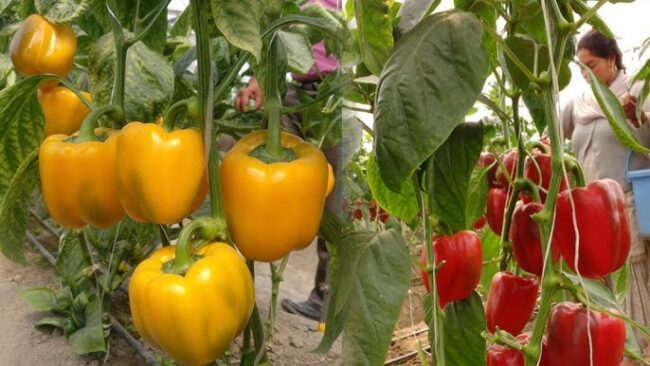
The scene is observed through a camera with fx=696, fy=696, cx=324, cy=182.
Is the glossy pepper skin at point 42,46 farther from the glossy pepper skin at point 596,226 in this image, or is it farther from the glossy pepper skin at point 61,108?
the glossy pepper skin at point 596,226

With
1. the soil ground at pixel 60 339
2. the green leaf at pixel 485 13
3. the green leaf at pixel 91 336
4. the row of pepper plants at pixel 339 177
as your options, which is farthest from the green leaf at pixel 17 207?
the green leaf at pixel 91 336

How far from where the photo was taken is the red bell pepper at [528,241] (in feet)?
1.96

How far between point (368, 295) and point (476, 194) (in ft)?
1.05

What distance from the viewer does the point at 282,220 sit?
0.57 m

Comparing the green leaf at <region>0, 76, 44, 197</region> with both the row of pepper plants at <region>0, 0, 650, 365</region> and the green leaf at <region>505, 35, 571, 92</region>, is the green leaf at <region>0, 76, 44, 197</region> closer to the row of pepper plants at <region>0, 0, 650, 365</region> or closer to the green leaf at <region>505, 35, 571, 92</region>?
the row of pepper plants at <region>0, 0, 650, 365</region>

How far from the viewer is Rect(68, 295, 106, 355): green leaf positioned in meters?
1.62

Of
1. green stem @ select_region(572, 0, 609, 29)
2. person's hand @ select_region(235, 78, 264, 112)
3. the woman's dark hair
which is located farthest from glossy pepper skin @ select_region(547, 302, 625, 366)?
the woman's dark hair

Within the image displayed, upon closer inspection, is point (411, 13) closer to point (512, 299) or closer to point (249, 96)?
point (512, 299)

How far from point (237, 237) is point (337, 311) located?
0.11 m

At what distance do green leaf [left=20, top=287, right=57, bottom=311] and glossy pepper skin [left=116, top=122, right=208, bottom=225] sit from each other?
4.71ft

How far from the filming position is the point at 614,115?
1.87 feet

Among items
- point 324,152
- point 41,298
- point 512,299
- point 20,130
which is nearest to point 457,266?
point 512,299

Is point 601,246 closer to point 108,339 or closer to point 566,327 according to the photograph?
point 566,327

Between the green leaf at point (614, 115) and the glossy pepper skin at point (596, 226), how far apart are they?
4 cm
